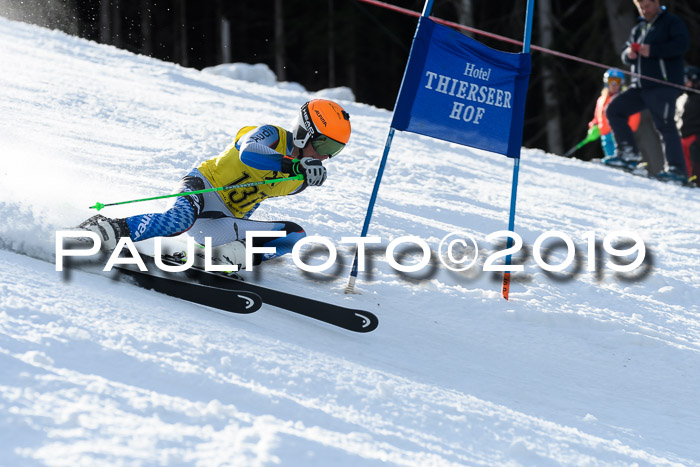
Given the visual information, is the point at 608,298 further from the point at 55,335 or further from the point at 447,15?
the point at 447,15

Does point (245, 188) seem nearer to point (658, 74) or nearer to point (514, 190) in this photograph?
point (514, 190)

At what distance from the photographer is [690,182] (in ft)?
29.7

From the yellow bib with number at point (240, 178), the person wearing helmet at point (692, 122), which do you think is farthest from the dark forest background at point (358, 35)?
the yellow bib with number at point (240, 178)

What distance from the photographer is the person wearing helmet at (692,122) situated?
9.88m

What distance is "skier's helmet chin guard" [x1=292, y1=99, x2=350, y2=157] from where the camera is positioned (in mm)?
3977

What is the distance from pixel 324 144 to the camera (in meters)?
4.03

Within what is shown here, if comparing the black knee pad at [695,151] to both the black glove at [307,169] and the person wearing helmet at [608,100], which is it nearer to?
the person wearing helmet at [608,100]

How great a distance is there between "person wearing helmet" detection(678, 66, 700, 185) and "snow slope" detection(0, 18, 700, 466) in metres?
2.65

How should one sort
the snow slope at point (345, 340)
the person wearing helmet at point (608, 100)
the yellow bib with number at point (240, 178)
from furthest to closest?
the person wearing helmet at point (608, 100) → the yellow bib with number at point (240, 178) → the snow slope at point (345, 340)

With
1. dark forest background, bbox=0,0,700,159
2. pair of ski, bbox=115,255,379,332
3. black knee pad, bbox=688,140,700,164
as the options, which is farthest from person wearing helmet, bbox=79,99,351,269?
dark forest background, bbox=0,0,700,159

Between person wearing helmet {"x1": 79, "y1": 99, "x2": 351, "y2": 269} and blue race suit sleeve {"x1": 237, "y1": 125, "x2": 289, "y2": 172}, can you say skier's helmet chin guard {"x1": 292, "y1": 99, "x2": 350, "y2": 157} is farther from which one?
blue race suit sleeve {"x1": 237, "y1": 125, "x2": 289, "y2": 172}

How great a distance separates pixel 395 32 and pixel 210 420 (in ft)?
70.5

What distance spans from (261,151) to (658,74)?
6.11 meters

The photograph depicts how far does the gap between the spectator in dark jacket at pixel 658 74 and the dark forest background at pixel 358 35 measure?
5.59 meters
